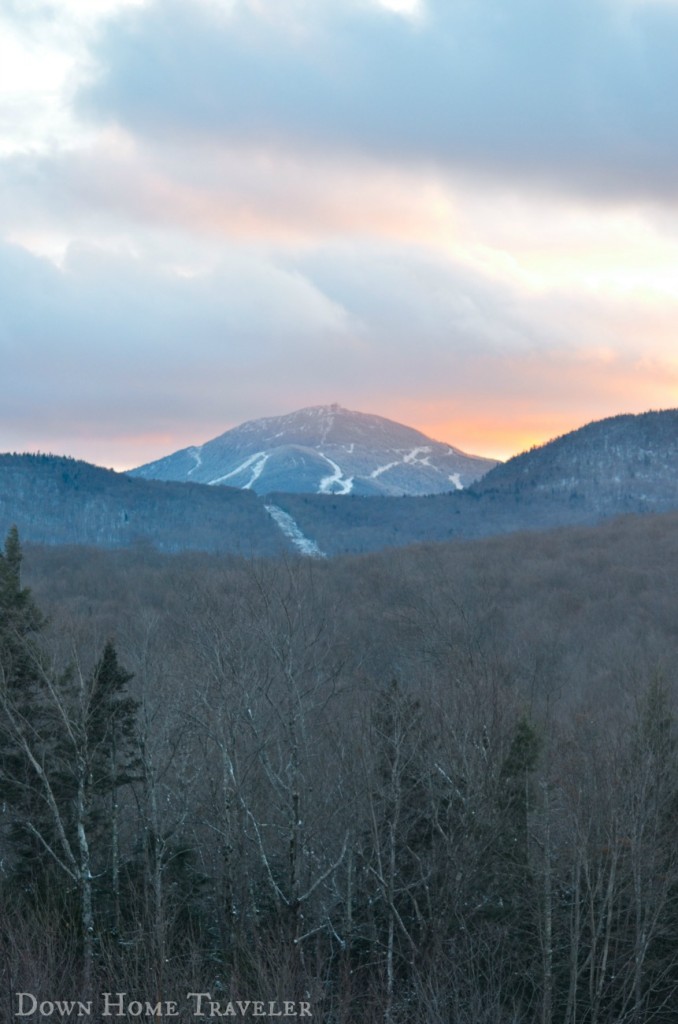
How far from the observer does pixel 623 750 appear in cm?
3086

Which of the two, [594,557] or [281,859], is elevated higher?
[594,557]

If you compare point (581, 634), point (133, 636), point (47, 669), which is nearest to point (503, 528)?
point (581, 634)

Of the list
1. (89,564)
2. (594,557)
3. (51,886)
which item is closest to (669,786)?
(51,886)

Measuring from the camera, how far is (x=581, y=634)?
81.8 m

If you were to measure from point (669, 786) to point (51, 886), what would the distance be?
630 inches

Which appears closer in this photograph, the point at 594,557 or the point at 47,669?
the point at 47,669

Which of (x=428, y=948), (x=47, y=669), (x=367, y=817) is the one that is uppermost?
(x=47, y=669)

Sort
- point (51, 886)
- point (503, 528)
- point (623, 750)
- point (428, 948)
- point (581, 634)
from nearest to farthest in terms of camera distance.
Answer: point (428, 948) → point (51, 886) → point (623, 750) → point (581, 634) → point (503, 528)

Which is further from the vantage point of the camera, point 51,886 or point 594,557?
point 594,557

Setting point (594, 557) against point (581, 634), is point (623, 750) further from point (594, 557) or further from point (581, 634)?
point (594, 557)

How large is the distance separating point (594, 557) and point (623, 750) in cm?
7947

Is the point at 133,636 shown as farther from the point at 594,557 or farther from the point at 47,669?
the point at 594,557

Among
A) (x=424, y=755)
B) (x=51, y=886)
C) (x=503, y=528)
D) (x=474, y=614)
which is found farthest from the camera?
(x=503, y=528)

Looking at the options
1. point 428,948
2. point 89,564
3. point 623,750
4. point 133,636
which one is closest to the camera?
point 428,948
